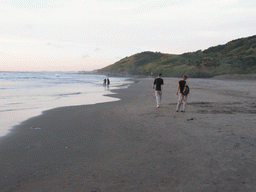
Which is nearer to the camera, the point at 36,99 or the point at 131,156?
the point at 131,156

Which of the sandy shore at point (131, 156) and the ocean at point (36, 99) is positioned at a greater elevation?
the sandy shore at point (131, 156)

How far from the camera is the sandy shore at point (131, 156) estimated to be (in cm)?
373

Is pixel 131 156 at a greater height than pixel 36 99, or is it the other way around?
pixel 131 156

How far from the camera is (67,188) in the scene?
358 cm

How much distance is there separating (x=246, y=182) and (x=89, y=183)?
284 centimetres

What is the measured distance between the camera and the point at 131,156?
498cm

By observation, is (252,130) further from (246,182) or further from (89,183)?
(89,183)

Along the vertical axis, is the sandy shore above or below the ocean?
above

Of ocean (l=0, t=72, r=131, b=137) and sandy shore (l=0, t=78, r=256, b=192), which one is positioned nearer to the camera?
sandy shore (l=0, t=78, r=256, b=192)

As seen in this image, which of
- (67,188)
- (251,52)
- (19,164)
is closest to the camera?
(67,188)

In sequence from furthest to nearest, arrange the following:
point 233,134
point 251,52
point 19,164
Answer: point 251,52, point 233,134, point 19,164

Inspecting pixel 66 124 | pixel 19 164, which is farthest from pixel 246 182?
pixel 66 124

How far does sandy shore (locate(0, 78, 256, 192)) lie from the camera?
12.2ft

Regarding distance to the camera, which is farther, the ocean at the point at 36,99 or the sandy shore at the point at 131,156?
the ocean at the point at 36,99
